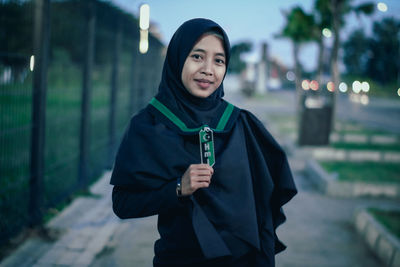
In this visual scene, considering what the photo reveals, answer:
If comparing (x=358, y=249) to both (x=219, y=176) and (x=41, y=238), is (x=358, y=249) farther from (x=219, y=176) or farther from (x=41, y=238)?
(x=219, y=176)

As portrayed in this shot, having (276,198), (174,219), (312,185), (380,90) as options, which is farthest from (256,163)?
(380,90)

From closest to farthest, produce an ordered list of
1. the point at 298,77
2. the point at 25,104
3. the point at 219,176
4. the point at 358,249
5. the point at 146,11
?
the point at 219,176, the point at 25,104, the point at 358,249, the point at 146,11, the point at 298,77

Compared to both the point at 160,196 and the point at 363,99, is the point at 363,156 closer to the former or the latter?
the point at 160,196

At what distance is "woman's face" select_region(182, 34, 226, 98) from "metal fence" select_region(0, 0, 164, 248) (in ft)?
5.82

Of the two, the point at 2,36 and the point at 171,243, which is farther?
the point at 2,36

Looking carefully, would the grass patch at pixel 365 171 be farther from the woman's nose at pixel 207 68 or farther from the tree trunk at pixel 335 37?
the woman's nose at pixel 207 68

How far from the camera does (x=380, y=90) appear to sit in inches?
2062

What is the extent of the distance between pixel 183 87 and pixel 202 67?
12 centimetres

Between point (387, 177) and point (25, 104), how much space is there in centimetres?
635

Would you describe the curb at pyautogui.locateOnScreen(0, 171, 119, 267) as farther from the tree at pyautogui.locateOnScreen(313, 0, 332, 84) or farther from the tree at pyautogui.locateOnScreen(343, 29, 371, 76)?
the tree at pyautogui.locateOnScreen(343, 29, 371, 76)

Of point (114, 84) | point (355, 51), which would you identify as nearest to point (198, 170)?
point (114, 84)

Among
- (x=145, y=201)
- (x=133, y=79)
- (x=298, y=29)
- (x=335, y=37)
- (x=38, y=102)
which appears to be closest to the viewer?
(x=145, y=201)

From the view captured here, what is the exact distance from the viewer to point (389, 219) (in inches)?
216

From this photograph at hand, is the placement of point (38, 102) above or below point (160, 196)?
above
